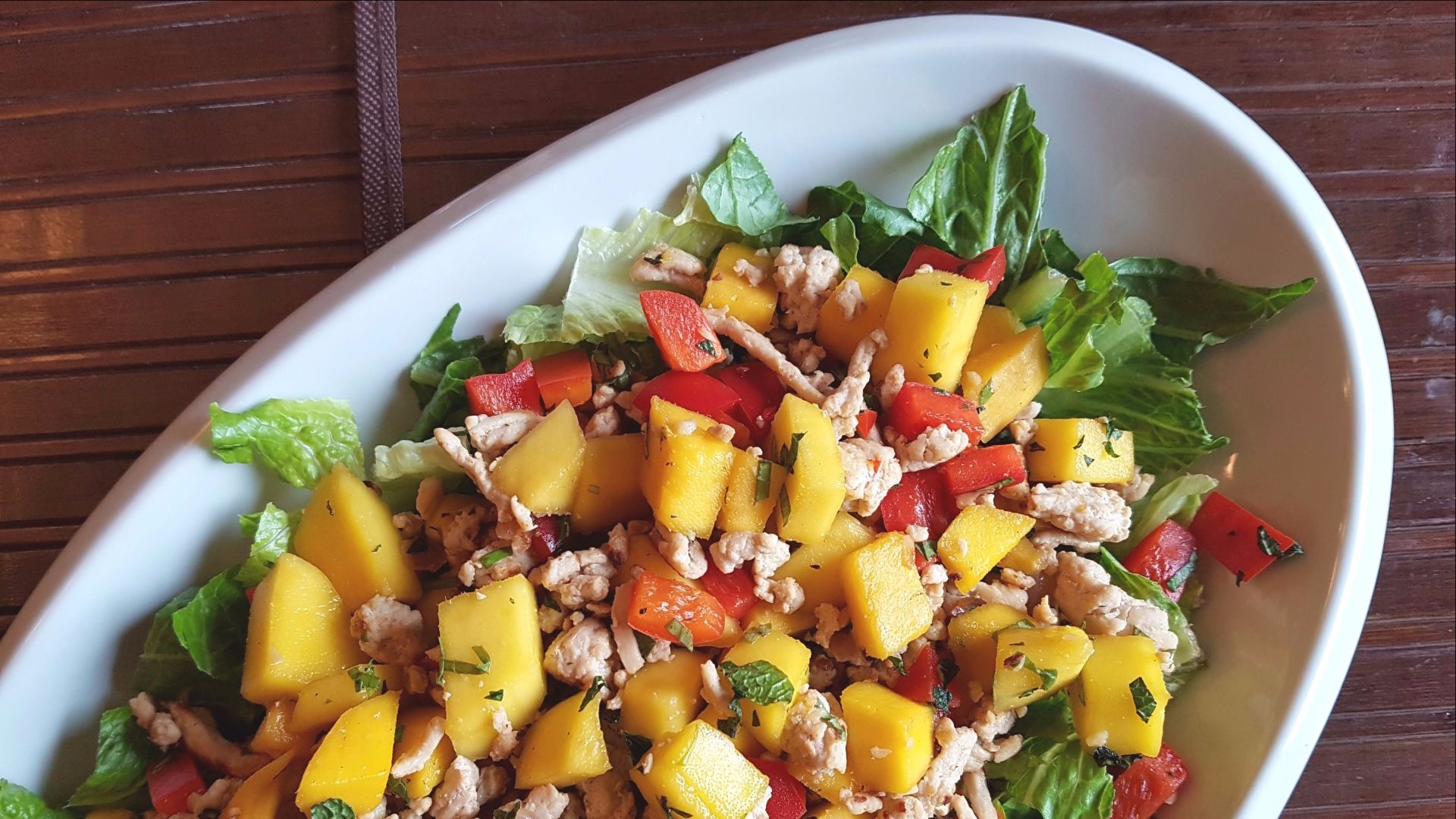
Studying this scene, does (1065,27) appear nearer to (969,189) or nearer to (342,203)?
(969,189)

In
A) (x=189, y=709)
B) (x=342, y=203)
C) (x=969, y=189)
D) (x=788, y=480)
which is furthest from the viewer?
(x=342, y=203)

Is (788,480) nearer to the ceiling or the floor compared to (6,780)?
nearer to the ceiling

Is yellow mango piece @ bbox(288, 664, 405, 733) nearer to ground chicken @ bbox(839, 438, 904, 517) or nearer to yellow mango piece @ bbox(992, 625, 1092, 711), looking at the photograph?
ground chicken @ bbox(839, 438, 904, 517)

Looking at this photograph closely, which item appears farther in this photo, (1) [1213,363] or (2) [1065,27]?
(1) [1213,363]

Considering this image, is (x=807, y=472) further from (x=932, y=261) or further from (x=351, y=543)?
(x=351, y=543)

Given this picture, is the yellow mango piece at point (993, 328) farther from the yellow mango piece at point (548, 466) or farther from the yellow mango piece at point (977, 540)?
the yellow mango piece at point (548, 466)

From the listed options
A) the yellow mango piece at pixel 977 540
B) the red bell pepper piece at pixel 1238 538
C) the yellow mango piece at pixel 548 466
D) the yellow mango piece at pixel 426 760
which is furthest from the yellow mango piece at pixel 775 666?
the red bell pepper piece at pixel 1238 538

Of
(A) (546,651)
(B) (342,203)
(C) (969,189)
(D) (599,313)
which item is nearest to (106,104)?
(B) (342,203)
